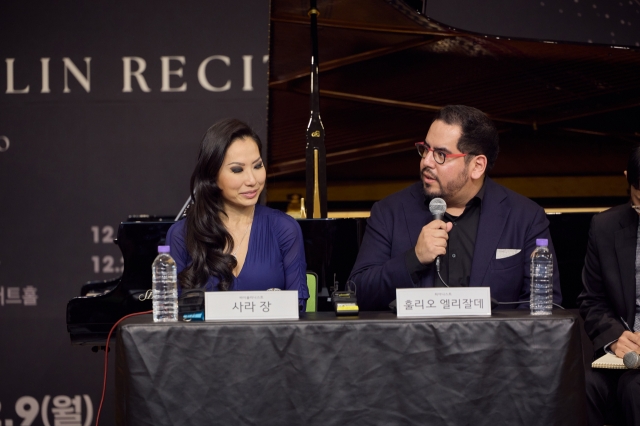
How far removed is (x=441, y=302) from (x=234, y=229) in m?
1.20

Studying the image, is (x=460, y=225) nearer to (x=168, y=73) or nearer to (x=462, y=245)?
(x=462, y=245)

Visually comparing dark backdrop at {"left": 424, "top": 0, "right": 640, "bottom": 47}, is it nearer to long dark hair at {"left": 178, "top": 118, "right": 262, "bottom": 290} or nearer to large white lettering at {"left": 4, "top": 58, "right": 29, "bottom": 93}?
large white lettering at {"left": 4, "top": 58, "right": 29, "bottom": 93}

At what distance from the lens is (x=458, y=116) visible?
256 cm

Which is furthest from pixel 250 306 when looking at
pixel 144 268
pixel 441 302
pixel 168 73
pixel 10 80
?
pixel 10 80

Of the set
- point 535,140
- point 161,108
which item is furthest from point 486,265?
point 161,108

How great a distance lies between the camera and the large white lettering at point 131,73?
5.62 meters

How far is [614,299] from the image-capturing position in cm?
269

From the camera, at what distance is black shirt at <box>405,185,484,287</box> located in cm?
257

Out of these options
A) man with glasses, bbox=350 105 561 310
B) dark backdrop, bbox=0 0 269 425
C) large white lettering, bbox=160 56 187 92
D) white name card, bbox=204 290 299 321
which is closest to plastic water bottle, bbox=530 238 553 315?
man with glasses, bbox=350 105 561 310

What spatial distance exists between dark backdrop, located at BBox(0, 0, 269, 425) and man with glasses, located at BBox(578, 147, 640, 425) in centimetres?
340

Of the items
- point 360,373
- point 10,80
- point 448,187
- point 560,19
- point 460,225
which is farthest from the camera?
point 560,19

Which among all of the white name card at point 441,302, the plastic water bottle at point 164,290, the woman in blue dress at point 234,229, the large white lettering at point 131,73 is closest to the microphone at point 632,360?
the white name card at point 441,302

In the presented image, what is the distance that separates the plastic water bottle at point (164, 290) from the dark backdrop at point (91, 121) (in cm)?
377

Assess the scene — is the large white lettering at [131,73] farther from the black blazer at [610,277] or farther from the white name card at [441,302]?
the white name card at [441,302]
